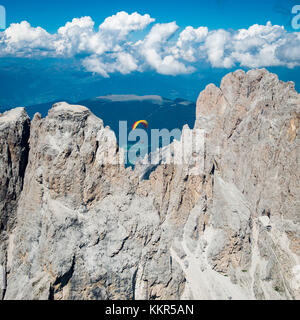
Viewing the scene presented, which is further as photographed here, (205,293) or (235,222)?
(235,222)

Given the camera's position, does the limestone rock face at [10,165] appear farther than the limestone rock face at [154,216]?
Yes

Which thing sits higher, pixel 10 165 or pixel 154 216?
pixel 10 165

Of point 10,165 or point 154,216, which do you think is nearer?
point 10,165

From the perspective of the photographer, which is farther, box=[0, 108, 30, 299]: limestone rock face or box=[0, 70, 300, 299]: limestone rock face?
box=[0, 108, 30, 299]: limestone rock face

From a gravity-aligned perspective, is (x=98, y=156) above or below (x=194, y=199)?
above

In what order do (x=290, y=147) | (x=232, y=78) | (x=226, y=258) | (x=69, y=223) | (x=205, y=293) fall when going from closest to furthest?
(x=69, y=223)
(x=205, y=293)
(x=226, y=258)
(x=290, y=147)
(x=232, y=78)

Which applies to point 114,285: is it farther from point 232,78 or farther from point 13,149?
point 232,78

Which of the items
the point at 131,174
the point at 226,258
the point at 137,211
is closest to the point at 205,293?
the point at 226,258

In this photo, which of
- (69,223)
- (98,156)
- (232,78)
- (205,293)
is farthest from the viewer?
(232,78)
